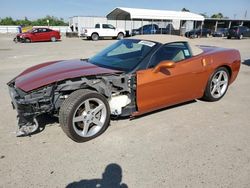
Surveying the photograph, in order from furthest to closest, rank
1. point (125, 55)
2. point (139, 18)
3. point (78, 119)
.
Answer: point (139, 18)
point (125, 55)
point (78, 119)

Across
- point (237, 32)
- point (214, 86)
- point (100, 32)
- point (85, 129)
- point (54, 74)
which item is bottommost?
point (85, 129)

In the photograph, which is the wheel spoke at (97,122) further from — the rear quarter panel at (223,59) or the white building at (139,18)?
the white building at (139,18)

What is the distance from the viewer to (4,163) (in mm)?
2807

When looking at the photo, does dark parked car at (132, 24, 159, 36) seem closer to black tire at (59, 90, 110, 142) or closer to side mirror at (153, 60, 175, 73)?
side mirror at (153, 60, 175, 73)

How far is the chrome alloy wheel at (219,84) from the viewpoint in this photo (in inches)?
190

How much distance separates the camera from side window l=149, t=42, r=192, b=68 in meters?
3.83

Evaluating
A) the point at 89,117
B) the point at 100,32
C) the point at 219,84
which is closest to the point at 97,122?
the point at 89,117

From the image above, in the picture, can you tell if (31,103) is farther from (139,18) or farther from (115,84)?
(139,18)

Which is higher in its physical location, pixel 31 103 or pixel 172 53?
pixel 172 53

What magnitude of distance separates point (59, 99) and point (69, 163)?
3.03ft

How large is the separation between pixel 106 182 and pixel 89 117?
3.50ft

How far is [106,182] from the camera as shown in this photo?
Answer: 2.51 metres

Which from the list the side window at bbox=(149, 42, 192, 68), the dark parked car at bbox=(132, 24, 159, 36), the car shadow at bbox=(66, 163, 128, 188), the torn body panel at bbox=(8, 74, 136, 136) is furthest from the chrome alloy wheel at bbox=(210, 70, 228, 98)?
the dark parked car at bbox=(132, 24, 159, 36)

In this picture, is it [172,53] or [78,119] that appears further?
[172,53]
